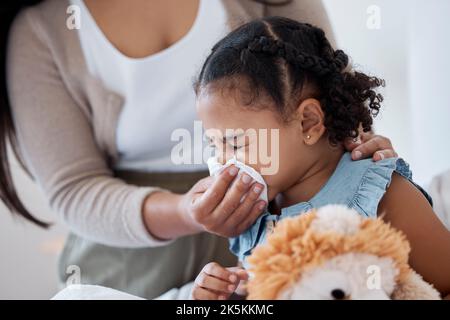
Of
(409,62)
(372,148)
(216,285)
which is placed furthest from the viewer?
(409,62)

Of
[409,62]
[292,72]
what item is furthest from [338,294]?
[409,62]

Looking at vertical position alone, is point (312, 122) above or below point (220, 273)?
above

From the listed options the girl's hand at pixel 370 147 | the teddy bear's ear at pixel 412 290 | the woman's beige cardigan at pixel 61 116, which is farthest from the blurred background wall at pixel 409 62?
the teddy bear's ear at pixel 412 290

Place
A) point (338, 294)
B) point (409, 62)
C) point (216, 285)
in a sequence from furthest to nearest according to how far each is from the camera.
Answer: point (409, 62) → point (216, 285) → point (338, 294)

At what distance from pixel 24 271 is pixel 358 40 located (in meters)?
0.62

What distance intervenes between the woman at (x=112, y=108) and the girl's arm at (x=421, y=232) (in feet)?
1.02

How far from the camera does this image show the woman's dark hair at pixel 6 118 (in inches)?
Answer: 31.4

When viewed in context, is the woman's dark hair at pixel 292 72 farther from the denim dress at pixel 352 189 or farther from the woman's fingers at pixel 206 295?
the woman's fingers at pixel 206 295

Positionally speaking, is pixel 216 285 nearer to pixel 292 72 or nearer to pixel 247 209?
pixel 247 209

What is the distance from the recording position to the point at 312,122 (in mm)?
595

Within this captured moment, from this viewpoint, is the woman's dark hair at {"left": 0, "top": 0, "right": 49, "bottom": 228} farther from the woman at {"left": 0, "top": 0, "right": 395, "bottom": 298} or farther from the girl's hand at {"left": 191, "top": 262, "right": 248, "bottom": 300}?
the girl's hand at {"left": 191, "top": 262, "right": 248, "bottom": 300}

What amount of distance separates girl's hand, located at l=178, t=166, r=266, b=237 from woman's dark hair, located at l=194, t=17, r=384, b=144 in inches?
3.4

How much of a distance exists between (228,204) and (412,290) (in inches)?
9.2

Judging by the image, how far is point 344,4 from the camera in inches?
27.6
